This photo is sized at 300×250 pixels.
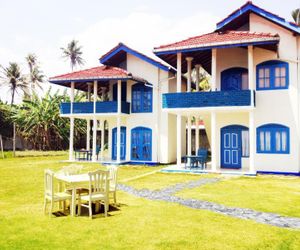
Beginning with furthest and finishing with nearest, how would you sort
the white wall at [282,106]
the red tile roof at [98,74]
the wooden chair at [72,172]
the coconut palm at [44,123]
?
the coconut palm at [44,123]
the red tile roof at [98,74]
the white wall at [282,106]
the wooden chair at [72,172]

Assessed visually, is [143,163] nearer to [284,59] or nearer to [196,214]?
[284,59]

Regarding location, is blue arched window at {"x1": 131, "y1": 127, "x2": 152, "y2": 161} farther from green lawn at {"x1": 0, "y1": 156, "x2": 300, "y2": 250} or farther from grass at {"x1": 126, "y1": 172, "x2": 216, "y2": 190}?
green lawn at {"x1": 0, "y1": 156, "x2": 300, "y2": 250}

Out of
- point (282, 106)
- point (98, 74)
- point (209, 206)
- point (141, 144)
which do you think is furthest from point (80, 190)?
point (98, 74)

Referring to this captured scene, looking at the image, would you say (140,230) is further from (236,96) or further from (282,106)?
(282,106)

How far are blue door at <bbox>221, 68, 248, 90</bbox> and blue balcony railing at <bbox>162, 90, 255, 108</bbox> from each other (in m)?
2.35

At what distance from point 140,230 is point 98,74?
1540 cm

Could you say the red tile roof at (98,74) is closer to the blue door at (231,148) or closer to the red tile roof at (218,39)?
the red tile roof at (218,39)

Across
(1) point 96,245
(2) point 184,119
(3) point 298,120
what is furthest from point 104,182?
(2) point 184,119

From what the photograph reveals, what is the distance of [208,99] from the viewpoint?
15805mm

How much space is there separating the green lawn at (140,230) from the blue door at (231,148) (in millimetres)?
9132

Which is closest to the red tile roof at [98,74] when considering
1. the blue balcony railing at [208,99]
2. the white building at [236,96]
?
the white building at [236,96]

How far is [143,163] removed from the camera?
20.8 m

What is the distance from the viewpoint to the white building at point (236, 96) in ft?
50.9

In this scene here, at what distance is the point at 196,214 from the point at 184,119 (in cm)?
1734
